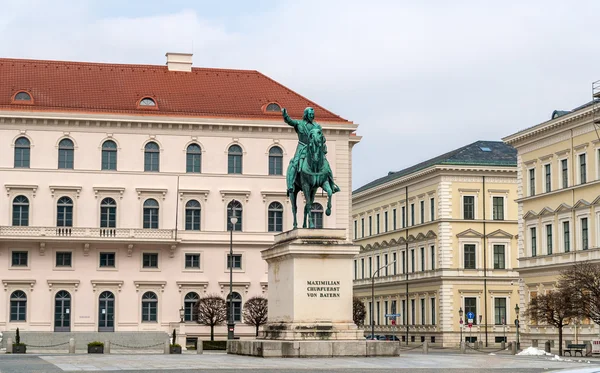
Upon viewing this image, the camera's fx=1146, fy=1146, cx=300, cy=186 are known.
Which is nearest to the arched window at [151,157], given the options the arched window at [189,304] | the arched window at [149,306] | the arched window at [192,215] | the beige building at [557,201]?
the arched window at [192,215]

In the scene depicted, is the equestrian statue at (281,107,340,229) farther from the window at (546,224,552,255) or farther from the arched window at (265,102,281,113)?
the arched window at (265,102,281,113)

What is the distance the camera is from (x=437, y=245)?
308 ft

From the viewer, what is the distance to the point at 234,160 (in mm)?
79375

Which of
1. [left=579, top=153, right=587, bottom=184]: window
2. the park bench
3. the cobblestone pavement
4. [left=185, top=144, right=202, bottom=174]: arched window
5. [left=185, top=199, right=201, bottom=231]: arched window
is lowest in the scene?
the park bench

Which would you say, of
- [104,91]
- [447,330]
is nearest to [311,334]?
[104,91]

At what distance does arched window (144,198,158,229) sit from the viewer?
255 ft

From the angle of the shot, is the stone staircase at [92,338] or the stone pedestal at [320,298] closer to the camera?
the stone pedestal at [320,298]

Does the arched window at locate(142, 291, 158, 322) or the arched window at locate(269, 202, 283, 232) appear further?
the arched window at locate(269, 202, 283, 232)

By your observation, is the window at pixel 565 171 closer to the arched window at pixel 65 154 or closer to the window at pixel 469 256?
the window at pixel 469 256

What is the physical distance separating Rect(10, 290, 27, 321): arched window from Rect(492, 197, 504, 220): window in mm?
39215

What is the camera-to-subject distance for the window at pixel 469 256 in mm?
92875

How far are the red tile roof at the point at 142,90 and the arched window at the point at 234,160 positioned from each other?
7.46 feet

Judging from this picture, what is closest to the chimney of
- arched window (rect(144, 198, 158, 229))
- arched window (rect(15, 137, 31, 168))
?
arched window (rect(144, 198, 158, 229))

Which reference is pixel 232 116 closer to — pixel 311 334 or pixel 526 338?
pixel 526 338
